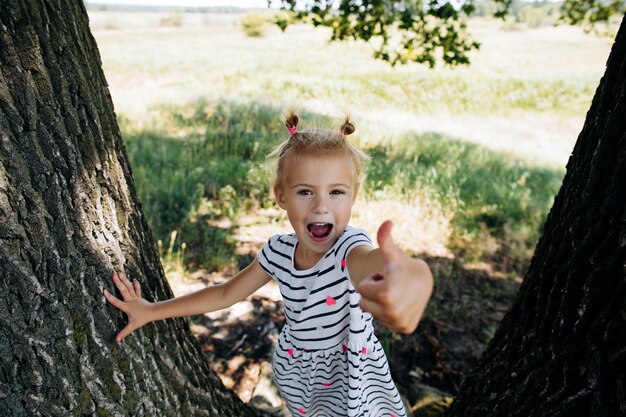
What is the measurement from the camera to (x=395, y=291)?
3.50 ft

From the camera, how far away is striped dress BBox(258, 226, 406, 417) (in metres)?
1.75

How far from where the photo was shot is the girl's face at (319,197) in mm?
1664

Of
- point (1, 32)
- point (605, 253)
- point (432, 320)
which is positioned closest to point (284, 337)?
point (605, 253)

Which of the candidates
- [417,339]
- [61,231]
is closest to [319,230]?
[61,231]

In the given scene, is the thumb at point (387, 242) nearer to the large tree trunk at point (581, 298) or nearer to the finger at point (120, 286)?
the large tree trunk at point (581, 298)

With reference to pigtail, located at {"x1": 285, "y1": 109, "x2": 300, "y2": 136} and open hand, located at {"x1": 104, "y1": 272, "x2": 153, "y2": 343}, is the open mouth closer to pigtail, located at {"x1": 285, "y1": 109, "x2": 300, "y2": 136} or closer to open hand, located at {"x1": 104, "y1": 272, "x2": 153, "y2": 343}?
pigtail, located at {"x1": 285, "y1": 109, "x2": 300, "y2": 136}

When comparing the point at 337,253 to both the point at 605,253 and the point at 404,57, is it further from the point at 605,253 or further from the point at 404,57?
the point at 404,57

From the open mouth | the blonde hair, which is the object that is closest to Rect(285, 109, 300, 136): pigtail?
the blonde hair

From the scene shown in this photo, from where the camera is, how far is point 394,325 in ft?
3.58

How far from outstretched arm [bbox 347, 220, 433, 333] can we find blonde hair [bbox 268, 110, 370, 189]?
646 millimetres

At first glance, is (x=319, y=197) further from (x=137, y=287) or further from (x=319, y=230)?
(x=137, y=287)

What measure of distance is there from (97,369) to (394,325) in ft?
2.95

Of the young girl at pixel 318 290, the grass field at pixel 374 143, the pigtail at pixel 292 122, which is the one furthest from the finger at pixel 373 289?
the grass field at pixel 374 143

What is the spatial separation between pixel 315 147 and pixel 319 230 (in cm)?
26
